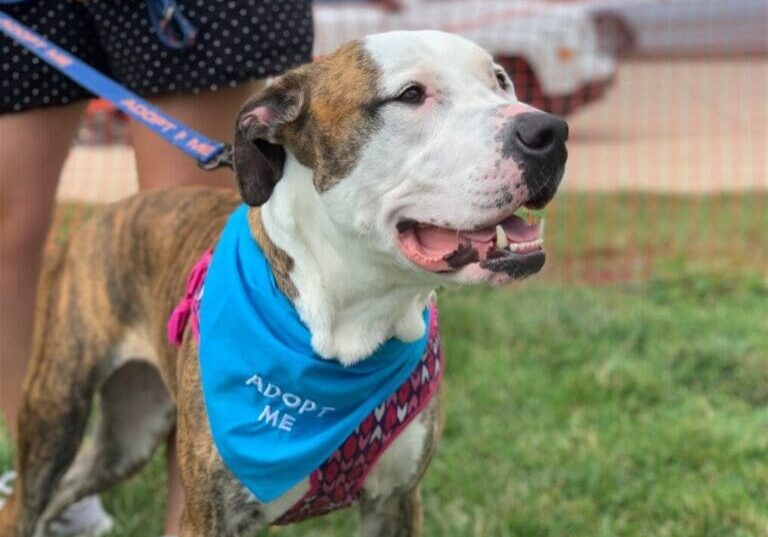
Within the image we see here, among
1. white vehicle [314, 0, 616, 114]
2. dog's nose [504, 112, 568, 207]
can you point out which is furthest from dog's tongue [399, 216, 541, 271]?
white vehicle [314, 0, 616, 114]

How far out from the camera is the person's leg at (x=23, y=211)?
3.36 metres

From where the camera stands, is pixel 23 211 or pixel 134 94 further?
pixel 23 211

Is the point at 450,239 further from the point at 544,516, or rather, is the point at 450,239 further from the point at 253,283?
the point at 544,516

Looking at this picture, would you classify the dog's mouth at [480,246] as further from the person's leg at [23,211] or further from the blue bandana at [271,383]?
the person's leg at [23,211]

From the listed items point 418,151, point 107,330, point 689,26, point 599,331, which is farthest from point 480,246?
point 689,26

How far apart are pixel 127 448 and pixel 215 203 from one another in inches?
36.4

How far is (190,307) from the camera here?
274 cm

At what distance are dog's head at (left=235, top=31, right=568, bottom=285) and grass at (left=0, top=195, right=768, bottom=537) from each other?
1.46 metres

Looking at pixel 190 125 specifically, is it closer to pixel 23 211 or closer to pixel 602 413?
pixel 23 211

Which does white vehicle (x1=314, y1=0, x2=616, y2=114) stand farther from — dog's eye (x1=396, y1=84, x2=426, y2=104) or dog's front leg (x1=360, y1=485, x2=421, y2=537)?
dog's eye (x1=396, y1=84, x2=426, y2=104)

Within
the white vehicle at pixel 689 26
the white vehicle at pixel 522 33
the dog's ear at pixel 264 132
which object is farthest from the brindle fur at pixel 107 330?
the white vehicle at pixel 689 26

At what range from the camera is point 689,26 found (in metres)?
13.7

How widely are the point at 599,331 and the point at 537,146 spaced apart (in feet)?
10.2

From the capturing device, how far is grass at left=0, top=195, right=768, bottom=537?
11.9 feet
